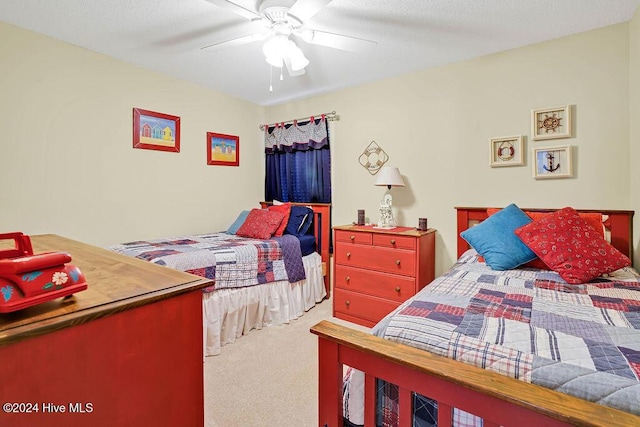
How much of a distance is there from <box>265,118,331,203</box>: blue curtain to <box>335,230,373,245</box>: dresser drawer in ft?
2.53

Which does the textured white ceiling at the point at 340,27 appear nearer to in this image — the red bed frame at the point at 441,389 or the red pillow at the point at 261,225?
the red pillow at the point at 261,225

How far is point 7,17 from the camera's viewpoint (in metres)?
2.21

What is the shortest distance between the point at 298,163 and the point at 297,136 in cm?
33

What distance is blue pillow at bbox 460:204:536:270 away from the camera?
1.99 m

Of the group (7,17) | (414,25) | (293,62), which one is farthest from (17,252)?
(414,25)

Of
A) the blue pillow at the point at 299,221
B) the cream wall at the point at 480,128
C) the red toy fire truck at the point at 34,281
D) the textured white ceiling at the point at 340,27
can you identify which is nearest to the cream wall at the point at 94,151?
the textured white ceiling at the point at 340,27

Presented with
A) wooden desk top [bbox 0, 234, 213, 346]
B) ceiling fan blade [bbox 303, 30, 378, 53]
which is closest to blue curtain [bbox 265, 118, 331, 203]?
ceiling fan blade [bbox 303, 30, 378, 53]

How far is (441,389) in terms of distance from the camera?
823 millimetres

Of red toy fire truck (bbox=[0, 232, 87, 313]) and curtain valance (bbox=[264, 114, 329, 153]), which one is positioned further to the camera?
curtain valance (bbox=[264, 114, 329, 153])

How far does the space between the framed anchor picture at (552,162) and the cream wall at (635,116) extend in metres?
0.34

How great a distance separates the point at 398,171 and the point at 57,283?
9.04ft

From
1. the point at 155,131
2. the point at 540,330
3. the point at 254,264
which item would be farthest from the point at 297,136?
the point at 540,330

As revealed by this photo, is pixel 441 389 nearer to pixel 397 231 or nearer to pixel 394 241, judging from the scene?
pixel 394 241

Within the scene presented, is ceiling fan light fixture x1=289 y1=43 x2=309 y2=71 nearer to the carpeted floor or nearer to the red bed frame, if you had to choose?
the red bed frame
